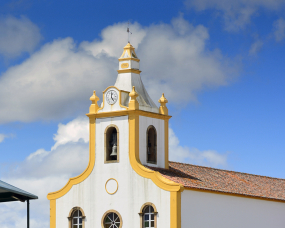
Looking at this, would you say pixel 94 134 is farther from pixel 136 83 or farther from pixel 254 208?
pixel 254 208

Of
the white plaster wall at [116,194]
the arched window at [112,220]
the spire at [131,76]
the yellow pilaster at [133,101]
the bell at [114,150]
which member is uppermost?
the spire at [131,76]

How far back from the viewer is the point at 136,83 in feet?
138

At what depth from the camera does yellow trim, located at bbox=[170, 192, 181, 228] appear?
36906 mm

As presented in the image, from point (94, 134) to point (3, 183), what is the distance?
15.2 m

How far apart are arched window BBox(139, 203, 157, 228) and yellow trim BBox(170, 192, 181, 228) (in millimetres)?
1111

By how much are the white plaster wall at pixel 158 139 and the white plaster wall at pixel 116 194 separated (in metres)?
0.92

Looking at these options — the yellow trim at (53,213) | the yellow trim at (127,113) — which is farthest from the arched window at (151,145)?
the yellow trim at (53,213)

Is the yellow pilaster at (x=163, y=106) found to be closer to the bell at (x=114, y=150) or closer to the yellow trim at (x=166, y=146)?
the yellow trim at (x=166, y=146)

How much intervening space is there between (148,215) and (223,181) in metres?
6.99

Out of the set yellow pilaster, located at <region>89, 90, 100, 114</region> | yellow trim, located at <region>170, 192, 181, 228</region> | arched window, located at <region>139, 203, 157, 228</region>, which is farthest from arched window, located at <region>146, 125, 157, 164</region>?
yellow trim, located at <region>170, 192, 181, 228</region>

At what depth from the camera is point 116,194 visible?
1549 inches

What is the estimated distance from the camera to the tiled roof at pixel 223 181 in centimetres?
3991

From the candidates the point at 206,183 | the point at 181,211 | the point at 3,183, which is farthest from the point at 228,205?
the point at 3,183

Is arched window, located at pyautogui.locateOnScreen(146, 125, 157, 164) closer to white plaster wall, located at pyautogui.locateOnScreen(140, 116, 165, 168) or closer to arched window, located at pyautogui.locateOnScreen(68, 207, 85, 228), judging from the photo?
white plaster wall, located at pyautogui.locateOnScreen(140, 116, 165, 168)
